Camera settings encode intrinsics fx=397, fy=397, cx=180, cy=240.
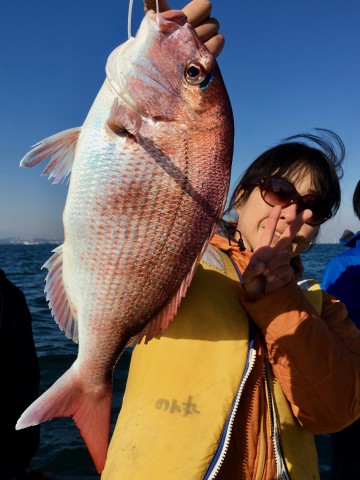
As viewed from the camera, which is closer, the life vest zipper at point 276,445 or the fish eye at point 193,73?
the fish eye at point 193,73

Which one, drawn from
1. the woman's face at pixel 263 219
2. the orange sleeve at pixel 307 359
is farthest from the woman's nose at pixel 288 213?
the orange sleeve at pixel 307 359

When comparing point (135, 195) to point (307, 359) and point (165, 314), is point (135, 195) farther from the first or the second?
point (307, 359)

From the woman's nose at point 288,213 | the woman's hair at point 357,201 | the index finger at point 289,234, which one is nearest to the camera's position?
the index finger at point 289,234

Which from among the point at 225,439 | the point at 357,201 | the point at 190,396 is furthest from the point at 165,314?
the point at 357,201

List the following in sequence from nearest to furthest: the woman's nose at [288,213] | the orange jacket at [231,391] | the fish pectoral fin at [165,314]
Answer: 1. the fish pectoral fin at [165,314]
2. the orange jacket at [231,391]
3. the woman's nose at [288,213]

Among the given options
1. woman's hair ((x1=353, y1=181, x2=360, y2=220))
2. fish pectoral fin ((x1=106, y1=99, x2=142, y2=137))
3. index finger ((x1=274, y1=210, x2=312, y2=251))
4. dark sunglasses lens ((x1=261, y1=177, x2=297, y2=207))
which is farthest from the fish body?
woman's hair ((x1=353, y1=181, x2=360, y2=220))

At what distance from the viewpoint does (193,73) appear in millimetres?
1401

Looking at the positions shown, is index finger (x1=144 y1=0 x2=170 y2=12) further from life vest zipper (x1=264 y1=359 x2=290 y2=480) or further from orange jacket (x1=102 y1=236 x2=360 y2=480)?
life vest zipper (x1=264 y1=359 x2=290 y2=480)

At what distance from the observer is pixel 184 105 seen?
138 centimetres

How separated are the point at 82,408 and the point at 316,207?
56.7 inches

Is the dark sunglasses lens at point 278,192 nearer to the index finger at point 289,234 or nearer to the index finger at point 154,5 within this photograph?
the index finger at point 289,234

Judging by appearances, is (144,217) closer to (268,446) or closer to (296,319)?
(296,319)

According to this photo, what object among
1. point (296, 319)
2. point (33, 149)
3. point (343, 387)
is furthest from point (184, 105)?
point (343, 387)

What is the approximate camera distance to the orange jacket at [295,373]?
1.58 m
